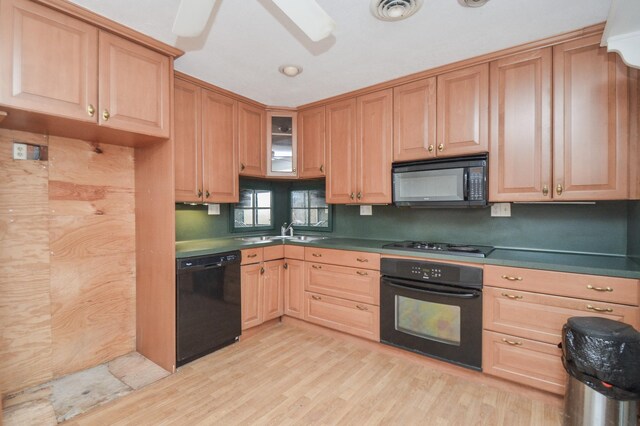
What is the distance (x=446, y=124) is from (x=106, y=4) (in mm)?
2376

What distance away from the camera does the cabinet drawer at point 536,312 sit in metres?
1.67

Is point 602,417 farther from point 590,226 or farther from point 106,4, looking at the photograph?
point 106,4

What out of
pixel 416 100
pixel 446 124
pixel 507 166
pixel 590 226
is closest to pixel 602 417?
pixel 590 226

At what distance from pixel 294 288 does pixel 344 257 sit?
0.71m

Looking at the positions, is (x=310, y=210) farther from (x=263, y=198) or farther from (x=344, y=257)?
(x=344, y=257)

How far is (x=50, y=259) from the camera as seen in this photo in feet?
6.79

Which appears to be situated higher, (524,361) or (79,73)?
(79,73)

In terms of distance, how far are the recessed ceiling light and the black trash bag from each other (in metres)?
2.47

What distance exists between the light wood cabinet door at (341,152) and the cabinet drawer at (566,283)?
1386 millimetres

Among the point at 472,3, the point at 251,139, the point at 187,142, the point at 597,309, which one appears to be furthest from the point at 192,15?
the point at 597,309

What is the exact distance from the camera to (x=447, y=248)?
240 centimetres

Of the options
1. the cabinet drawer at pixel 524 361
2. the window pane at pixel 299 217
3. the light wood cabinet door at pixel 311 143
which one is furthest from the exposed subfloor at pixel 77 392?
the cabinet drawer at pixel 524 361

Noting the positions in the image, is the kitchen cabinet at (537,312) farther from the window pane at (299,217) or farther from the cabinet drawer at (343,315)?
the window pane at (299,217)

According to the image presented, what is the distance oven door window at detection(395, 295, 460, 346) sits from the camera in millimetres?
2150
